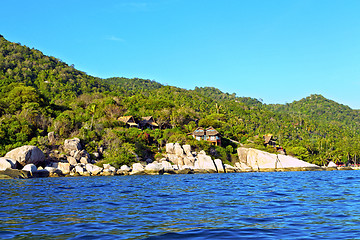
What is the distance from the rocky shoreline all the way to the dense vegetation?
3.00 metres

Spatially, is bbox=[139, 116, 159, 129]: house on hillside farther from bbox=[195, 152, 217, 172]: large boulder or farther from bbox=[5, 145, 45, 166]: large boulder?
bbox=[5, 145, 45, 166]: large boulder

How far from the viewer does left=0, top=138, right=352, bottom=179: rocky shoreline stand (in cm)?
3462

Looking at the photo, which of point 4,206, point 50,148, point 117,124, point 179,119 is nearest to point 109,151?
point 50,148

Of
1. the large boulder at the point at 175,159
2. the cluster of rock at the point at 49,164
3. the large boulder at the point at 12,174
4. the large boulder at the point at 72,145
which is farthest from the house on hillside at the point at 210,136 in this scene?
the large boulder at the point at 12,174

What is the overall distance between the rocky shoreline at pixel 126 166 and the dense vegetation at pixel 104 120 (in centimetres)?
300

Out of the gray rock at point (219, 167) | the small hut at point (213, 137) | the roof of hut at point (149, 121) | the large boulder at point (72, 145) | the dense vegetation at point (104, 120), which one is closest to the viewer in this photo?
the large boulder at point (72, 145)

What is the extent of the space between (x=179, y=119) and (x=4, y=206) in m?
62.3

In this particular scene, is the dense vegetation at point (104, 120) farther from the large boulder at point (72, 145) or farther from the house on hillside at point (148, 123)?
the large boulder at point (72, 145)

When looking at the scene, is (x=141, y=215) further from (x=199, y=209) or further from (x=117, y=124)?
(x=117, y=124)

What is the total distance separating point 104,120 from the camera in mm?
57438

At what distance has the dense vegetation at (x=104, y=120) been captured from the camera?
160 ft

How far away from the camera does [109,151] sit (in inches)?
1843

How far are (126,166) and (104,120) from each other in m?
18.5

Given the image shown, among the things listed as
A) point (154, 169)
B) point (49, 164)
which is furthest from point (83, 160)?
point (154, 169)
